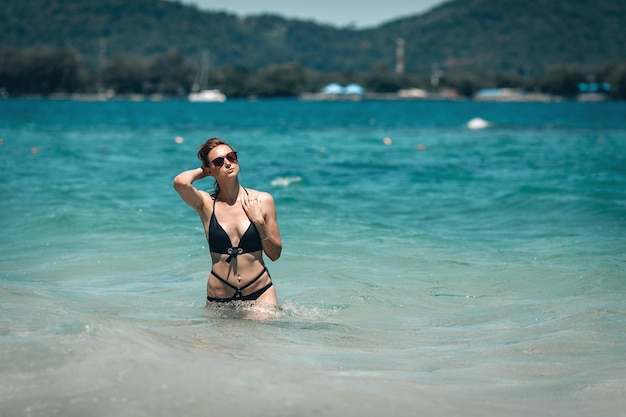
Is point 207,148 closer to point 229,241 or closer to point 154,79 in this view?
point 229,241

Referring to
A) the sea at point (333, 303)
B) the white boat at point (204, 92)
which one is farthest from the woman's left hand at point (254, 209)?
the white boat at point (204, 92)

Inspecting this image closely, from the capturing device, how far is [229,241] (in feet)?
19.5

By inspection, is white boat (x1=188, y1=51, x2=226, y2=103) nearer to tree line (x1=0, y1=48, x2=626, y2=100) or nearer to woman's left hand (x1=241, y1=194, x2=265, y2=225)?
tree line (x1=0, y1=48, x2=626, y2=100)

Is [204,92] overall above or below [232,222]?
above

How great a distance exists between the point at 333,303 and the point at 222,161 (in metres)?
2.32

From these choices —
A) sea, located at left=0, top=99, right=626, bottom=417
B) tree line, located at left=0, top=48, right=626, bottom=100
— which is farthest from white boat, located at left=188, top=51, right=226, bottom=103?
sea, located at left=0, top=99, right=626, bottom=417

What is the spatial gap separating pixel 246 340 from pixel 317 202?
31.5 feet

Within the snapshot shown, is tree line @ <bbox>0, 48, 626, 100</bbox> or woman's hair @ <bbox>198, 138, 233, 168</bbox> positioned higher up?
tree line @ <bbox>0, 48, 626, 100</bbox>

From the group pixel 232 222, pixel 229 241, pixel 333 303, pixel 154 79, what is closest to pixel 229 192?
pixel 232 222

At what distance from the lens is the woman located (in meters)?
5.80

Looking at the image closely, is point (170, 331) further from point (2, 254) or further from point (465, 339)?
point (2, 254)

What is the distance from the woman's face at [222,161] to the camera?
5750 mm

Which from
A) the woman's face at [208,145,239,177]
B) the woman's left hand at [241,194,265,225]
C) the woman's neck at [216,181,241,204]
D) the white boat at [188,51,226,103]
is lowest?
the woman's left hand at [241,194,265,225]

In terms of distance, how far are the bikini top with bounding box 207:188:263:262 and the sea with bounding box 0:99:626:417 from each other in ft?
1.47
